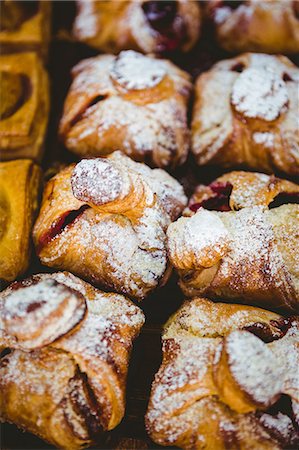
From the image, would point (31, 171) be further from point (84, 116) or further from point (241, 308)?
point (241, 308)

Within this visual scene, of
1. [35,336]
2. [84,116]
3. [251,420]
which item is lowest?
[251,420]

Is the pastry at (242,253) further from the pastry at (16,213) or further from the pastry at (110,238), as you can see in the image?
the pastry at (16,213)

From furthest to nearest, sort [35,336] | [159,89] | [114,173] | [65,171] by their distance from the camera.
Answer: [159,89], [65,171], [114,173], [35,336]

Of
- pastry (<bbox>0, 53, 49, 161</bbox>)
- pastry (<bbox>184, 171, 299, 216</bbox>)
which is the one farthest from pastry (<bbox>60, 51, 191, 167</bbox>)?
pastry (<bbox>184, 171, 299, 216</bbox>)

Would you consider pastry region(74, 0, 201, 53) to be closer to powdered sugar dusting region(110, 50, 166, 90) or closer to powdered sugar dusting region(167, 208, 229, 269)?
powdered sugar dusting region(110, 50, 166, 90)

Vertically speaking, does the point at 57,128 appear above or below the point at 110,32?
below

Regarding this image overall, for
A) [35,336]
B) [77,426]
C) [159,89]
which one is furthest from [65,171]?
[77,426]

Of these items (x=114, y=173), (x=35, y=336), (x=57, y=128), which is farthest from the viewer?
(x=57, y=128)
